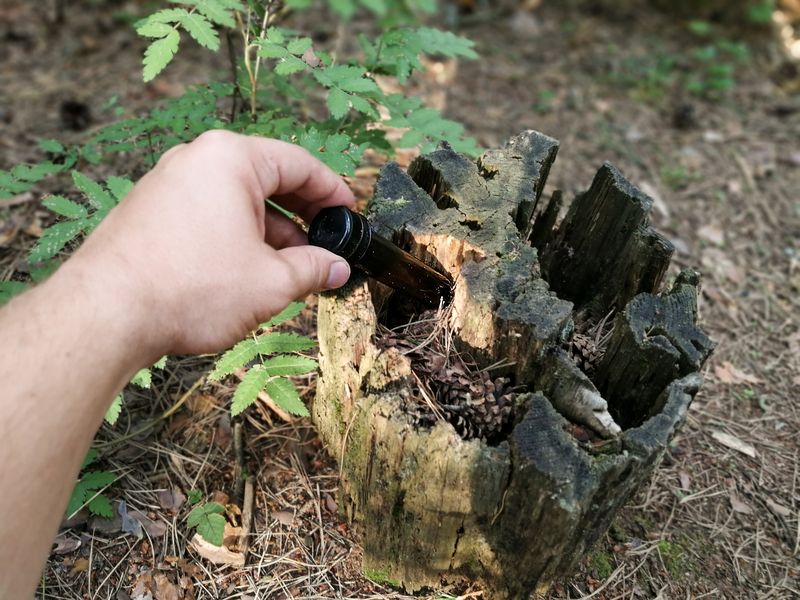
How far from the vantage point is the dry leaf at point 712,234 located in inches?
172

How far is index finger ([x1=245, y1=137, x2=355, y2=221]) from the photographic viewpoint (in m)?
2.07

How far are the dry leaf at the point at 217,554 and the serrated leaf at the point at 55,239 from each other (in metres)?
1.26

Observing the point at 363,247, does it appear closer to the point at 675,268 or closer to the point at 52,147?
the point at 52,147

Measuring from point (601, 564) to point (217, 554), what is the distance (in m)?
1.50

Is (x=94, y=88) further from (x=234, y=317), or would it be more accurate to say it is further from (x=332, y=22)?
(x=234, y=317)

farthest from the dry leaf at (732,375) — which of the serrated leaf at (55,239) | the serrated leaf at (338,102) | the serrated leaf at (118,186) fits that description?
the serrated leaf at (55,239)

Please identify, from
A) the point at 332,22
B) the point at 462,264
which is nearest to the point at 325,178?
the point at 462,264

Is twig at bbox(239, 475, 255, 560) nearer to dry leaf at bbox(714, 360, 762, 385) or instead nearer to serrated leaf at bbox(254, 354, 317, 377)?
serrated leaf at bbox(254, 354, 317, 377)

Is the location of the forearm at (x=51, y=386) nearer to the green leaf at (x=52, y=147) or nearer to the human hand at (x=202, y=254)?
the human hand at (x=202, y=254)

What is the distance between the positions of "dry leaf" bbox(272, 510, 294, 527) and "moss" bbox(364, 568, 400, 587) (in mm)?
366

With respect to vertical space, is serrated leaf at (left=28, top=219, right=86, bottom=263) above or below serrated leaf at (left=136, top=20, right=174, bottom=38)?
below

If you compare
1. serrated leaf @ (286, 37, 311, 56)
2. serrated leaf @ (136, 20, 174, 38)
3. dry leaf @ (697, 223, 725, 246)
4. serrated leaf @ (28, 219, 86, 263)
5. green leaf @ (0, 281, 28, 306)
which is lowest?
dry leaf @ (697, 223, 725, 246)

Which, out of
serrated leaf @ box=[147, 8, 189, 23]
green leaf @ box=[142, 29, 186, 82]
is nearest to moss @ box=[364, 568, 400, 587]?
green leaf @ box=[142, 29, 186, 82]

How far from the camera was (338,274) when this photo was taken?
2.14 metres
